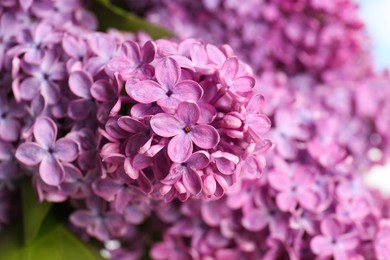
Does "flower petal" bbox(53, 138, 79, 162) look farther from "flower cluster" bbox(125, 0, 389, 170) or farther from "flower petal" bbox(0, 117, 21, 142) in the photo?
"flower cluster" bbox(125, 0, 389, 170)

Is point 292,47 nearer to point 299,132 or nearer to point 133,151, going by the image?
point 299,132

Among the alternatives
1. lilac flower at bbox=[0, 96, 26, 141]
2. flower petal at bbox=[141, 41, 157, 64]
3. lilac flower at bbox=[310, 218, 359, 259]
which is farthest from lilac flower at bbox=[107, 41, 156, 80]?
lilac flower at bbox=[310, 218, 359, 259]

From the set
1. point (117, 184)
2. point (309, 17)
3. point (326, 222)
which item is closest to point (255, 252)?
point (326, 222)

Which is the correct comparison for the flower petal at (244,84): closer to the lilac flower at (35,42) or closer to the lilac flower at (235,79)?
the lilac flower at (235,79)

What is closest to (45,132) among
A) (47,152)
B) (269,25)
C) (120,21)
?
(47,152)

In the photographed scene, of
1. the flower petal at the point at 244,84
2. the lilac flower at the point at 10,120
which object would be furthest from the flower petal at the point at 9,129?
the flower petal at the point at 244,84

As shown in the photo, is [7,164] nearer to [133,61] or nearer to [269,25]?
[133,61]
